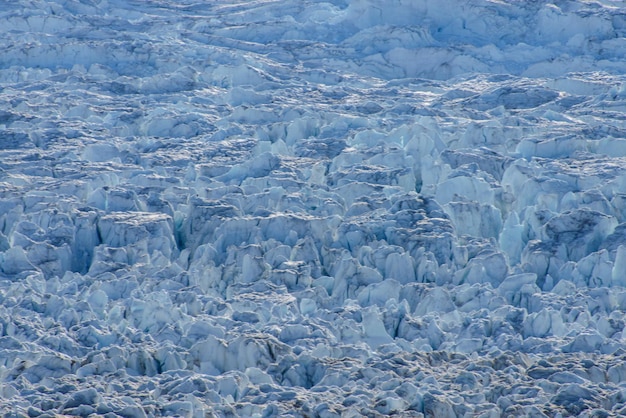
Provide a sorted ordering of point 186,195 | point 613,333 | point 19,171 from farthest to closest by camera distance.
Result: 1. point 19,171
2. point 186,195
3. point 613,333

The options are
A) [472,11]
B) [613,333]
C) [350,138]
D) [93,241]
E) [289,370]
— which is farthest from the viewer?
[472,11]

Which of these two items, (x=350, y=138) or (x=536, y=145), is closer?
(x=536, y=145)

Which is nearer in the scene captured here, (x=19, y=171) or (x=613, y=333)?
(x=613, y=333)

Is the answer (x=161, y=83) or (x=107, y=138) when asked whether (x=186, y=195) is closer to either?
(x=107, y=138)

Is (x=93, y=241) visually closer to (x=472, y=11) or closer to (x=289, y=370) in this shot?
(x=289, y=370)

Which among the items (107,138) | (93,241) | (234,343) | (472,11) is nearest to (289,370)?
(234,343)

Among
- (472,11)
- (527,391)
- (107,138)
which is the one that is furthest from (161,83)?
(527,391)
